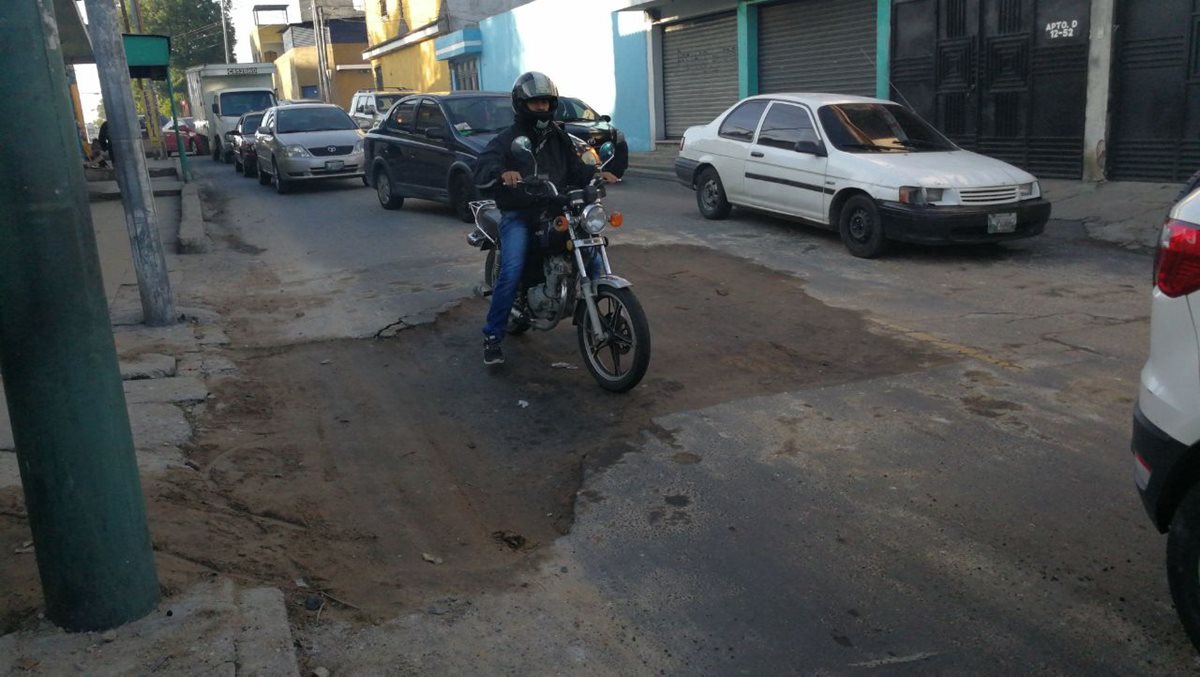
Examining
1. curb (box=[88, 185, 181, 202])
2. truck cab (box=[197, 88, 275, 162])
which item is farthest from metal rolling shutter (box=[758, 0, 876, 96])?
truck cab (box=[197, 88, 275, 162])

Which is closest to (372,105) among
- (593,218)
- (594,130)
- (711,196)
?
(594,130)

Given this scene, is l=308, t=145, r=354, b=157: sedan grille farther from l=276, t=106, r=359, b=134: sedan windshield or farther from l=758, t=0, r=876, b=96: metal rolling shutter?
l=758, t=0, r=876, b=96: metal rolling shutter

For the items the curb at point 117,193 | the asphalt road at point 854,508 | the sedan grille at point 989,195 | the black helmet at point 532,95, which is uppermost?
the black helmet at point 532,95

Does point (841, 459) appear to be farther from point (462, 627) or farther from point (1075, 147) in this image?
point (1075, 147)

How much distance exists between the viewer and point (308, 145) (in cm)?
1828

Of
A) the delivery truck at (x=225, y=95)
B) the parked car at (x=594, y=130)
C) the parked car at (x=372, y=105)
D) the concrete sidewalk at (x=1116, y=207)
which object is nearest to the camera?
the concrete sidewalk at (x=1116, y=207)

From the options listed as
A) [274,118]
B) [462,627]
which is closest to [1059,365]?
[462,627]

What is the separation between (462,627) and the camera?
354cm

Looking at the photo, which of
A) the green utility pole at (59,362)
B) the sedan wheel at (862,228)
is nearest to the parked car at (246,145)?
the sedan wheel at (862,228)

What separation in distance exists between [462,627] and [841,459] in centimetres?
223

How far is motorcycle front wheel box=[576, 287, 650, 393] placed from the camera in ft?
19.3

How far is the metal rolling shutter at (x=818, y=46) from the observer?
17844mm

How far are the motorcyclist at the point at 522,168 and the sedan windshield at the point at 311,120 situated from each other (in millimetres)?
13607

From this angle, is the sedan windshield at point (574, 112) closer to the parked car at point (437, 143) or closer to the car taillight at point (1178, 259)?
the parked car at point (437, 143)
